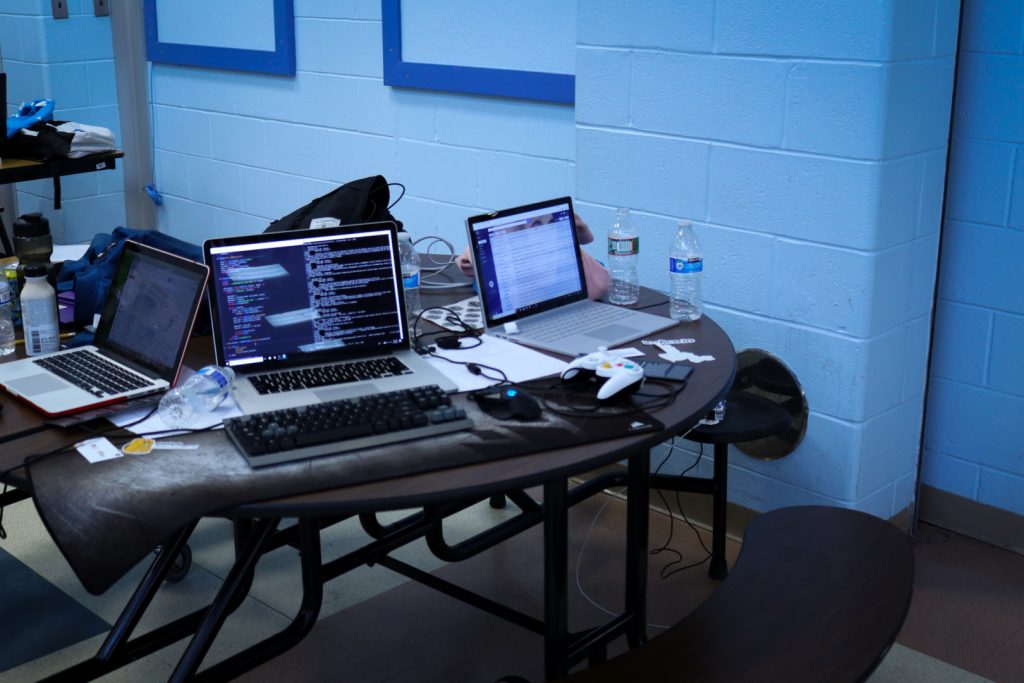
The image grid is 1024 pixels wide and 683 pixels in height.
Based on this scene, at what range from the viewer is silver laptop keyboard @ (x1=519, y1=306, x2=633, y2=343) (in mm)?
2389

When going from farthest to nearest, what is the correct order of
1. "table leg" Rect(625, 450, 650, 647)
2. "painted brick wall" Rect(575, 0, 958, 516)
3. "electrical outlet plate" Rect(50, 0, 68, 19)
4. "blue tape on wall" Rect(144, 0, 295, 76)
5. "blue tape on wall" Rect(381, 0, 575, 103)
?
"electrical outlet plate" Rect(50, 0, 68, 19) → "blue tape on wall" Rect(144, 0, 295, 76) → "blue tape on wall" Rect(381, 0, 575, 103) → "painted brick wall" Rect(575, 0, 958, 516) → "table leg" Rect(625, 450, 650, 647)

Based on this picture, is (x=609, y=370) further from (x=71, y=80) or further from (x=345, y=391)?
(x=71, y=80)

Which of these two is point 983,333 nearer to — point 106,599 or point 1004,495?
point 1004,495

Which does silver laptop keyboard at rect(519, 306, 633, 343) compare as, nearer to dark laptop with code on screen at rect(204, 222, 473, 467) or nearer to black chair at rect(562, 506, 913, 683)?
dark laptop with code on screen at rect(204, 222, 473, 467)

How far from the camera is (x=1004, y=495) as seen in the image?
2.95 m

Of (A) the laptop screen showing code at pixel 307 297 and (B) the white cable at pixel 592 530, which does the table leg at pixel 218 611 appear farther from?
(B) the white cable at pixel 592 530

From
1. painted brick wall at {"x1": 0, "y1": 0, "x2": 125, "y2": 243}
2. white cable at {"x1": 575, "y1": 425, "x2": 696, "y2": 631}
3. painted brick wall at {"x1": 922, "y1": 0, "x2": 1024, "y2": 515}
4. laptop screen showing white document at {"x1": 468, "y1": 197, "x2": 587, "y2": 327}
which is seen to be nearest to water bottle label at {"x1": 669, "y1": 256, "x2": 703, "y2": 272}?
laptop screen showing white document at {"x1": 468, "y1": 197, "x2": 587, "y2": 327}

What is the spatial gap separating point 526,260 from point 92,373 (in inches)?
36.5

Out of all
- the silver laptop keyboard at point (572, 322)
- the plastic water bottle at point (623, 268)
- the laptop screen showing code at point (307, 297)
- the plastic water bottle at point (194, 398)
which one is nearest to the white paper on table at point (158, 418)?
the plastic water bottle at point (194, 398)

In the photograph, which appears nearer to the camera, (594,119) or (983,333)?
(983,333)

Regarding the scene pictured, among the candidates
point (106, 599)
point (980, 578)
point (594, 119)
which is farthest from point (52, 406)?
point (980, 578)

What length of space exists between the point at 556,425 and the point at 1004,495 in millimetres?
1638

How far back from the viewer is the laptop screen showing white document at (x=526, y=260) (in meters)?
2.38

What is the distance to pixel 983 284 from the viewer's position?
9.41 feet
